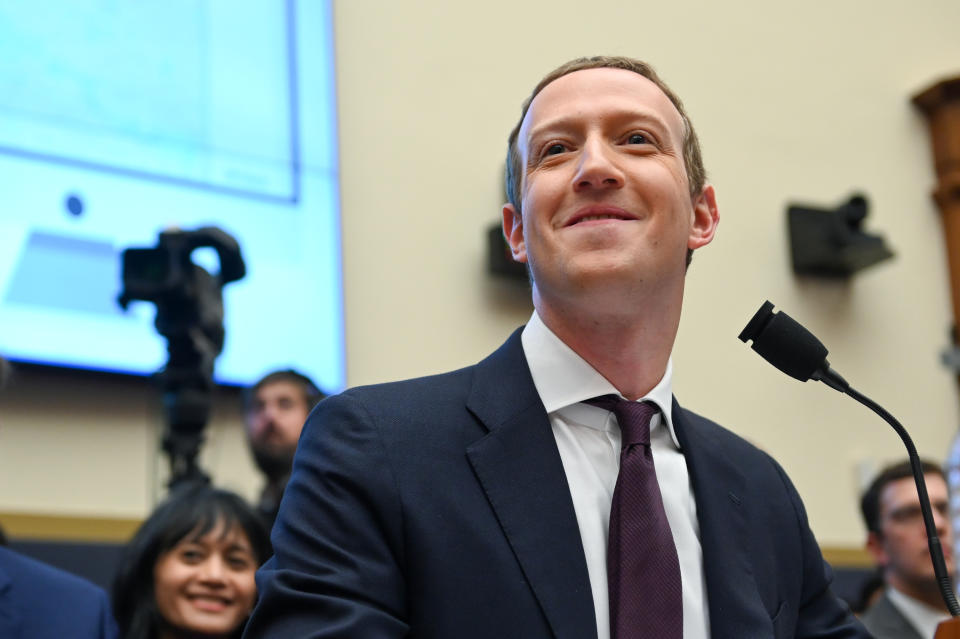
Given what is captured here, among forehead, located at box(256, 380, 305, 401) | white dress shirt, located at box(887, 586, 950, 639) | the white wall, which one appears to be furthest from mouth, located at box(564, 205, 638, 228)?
the white wall

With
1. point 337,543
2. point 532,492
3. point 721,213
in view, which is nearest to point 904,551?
point 721,213

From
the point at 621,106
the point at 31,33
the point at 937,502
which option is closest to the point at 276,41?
the point at 31,33

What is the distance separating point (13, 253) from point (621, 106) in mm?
2248

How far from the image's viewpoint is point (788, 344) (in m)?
1.37

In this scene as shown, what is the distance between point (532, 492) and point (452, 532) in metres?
0.10

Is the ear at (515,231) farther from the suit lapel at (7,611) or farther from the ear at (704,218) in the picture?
the suit lapel at (7,611)

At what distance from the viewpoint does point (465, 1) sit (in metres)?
4.44

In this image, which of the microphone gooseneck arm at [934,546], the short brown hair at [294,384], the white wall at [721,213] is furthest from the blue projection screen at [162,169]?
the microphone gooseneck arm at [934,546]

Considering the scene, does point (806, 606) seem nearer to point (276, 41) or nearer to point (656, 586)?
point (656, 586)

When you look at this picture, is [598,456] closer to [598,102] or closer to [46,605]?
[598,102]

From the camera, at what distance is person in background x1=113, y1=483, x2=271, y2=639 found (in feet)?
7.84

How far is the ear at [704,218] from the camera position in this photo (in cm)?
159

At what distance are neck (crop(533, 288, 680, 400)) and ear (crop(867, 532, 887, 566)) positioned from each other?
2085mm

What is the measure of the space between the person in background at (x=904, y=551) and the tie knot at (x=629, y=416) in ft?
6.13
